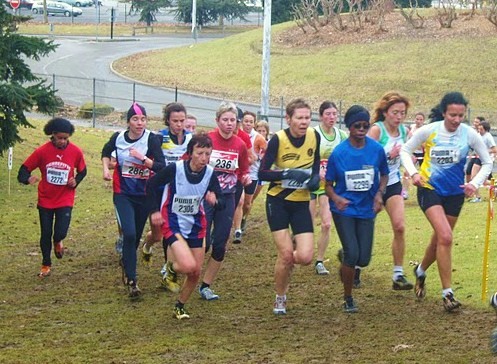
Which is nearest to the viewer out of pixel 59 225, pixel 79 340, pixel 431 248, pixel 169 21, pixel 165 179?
pixel 79 340

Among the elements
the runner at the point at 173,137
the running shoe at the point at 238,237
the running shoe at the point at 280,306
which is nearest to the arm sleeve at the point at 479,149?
the running shoe at the point at 280,306

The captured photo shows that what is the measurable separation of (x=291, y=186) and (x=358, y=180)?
2.19 ft

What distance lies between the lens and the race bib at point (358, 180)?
10320mm

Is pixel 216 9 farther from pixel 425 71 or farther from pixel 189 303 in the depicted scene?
pixel 189 303

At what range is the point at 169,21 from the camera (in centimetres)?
8500

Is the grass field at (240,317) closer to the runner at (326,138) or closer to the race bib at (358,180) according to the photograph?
the runner at (326,138)

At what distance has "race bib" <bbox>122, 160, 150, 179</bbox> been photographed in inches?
458

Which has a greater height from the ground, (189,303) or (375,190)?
(375,190)

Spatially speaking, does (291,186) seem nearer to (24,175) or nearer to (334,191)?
(334,191)

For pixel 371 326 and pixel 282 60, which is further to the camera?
pixel 282 60

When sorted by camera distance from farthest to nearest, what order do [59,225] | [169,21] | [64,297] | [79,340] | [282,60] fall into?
[169,21] < [282,60] < [59,225] < [64,297] < [79,340]

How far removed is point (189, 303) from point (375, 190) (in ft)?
7.81

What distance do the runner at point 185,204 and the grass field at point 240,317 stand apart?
69 centimetres

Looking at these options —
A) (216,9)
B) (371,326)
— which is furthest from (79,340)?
(216,9)
